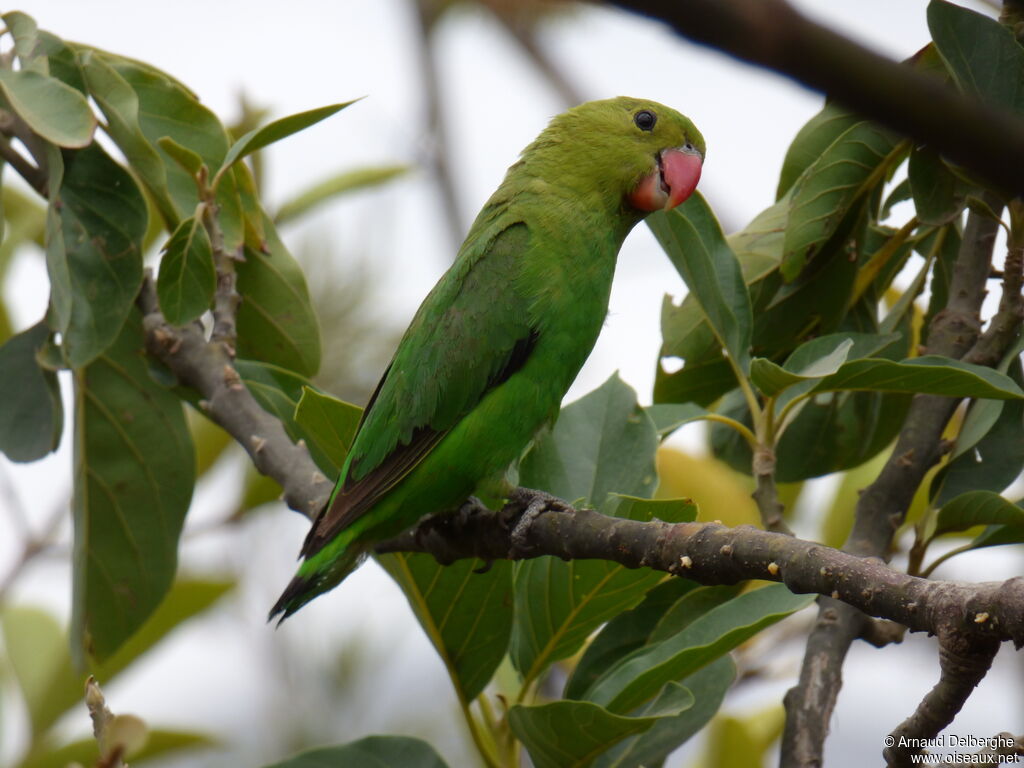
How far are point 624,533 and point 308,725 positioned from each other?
3.56 m

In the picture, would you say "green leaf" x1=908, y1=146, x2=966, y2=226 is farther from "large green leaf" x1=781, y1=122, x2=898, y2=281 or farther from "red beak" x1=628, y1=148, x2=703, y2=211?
"red beak" x1=628, y1=148, x2=703, y2=211

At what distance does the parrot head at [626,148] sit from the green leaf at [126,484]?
1356 mm

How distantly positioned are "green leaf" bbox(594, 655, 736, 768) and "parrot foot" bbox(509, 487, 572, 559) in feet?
1.49

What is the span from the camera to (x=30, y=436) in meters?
2.74

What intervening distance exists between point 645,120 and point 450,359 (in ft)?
3.33

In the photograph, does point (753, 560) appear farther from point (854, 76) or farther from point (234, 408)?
point (234, 408)

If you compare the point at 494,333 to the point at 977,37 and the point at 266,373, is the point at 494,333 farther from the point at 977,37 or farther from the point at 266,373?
the point at 977,37

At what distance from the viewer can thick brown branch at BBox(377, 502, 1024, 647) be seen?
126 centimetres

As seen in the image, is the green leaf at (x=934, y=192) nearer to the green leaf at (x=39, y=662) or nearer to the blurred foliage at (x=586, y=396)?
the blurred foliage at (x=586, y=396)

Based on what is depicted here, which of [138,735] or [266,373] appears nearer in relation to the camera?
[138,735]

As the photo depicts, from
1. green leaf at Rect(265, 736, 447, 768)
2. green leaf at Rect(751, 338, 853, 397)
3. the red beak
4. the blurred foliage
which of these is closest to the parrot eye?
the red beak

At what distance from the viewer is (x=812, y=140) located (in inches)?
99.7

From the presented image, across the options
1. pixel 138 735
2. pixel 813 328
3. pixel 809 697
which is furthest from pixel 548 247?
pixel 138 735

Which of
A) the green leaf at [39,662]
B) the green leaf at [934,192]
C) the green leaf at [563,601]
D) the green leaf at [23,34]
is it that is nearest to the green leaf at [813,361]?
the green leaf at [934,192]
